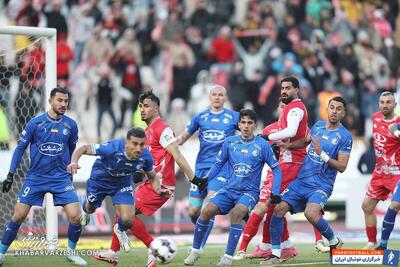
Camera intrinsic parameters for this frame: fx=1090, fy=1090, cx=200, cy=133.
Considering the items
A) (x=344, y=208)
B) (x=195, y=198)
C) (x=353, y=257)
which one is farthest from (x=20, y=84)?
(x=344, y=208)

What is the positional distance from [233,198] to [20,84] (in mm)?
5696

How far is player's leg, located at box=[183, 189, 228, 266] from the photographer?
14.3 m

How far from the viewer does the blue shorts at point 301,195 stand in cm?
1465

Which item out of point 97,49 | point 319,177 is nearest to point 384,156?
point 319,177

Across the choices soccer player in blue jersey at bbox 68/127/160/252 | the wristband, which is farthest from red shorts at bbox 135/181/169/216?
the wristband

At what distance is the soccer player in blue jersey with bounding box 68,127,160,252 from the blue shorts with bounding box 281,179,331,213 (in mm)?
2201

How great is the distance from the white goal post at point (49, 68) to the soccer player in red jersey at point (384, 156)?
469cm

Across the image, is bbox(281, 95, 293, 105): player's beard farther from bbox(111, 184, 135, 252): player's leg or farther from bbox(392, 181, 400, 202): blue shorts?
bbox(111, 184, 135, 252): player's leg

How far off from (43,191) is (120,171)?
135 centimetres

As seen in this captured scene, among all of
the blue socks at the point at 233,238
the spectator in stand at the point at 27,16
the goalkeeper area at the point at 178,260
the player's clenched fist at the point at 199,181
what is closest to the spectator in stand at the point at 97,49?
the spectator in stand at the point at 27,16

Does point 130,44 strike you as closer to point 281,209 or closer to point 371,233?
point 371,233

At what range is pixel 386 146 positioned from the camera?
1591cm

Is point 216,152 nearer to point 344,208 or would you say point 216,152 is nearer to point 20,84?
point 20,84

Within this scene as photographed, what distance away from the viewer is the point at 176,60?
25.8 m
